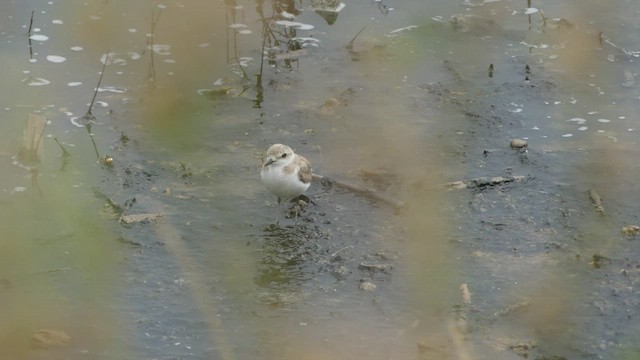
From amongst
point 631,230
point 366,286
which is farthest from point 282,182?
point 631,230

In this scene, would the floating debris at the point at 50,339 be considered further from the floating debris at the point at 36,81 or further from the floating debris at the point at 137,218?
the floating debris at the point at 36,81

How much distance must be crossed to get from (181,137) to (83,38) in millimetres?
2850

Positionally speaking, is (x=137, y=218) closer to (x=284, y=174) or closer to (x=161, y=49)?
(x=284, y=174)

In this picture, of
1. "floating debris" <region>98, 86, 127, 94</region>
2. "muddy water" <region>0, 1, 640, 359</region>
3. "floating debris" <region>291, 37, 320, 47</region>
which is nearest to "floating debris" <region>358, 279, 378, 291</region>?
"muddy water" <region>0, 1, 640, 359</region>

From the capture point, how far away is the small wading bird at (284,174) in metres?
9.05

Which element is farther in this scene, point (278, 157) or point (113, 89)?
point (113, 89)

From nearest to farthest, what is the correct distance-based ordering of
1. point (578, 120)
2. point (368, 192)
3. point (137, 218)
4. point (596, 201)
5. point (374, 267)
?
point (374, 267) → point (137, 218) → point (596, 201) → point (368, 192) → point (578, 120)

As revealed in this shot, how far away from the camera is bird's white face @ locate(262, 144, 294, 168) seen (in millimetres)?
9141

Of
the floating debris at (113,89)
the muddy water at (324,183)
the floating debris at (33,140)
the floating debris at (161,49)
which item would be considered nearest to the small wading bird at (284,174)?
the muddy water at (324,183)

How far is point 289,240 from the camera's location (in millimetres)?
8867

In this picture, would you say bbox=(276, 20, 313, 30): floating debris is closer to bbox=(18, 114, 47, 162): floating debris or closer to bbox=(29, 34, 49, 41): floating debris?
bbox=(29, 34, 49, 41): floating debris

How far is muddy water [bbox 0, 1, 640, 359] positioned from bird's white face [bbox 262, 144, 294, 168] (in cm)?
50

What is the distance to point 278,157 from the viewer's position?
30.1 ft

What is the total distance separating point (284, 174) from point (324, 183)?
0.94 m
